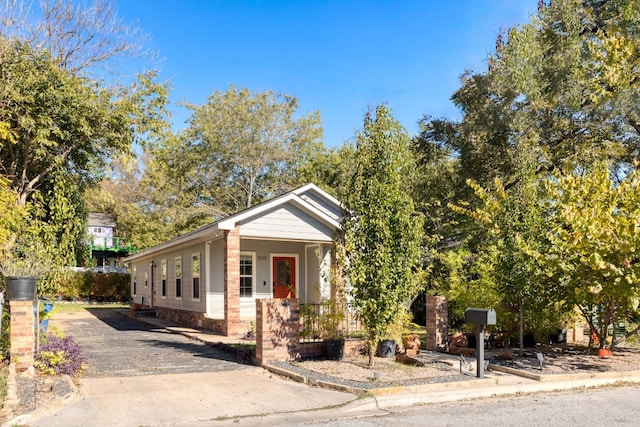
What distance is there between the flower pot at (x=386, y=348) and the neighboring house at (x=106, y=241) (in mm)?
40554

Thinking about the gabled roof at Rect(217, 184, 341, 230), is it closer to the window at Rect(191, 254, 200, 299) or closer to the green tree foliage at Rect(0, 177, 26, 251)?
the window at Rect(191, 254, 200, 299)

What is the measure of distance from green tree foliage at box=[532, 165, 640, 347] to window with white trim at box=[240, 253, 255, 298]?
10010 millimetres

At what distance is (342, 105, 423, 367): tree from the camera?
9.26m

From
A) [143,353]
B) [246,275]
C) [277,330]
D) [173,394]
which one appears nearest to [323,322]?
[277,330]

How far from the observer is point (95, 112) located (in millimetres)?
11086

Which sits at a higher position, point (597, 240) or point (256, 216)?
point (256, 216)

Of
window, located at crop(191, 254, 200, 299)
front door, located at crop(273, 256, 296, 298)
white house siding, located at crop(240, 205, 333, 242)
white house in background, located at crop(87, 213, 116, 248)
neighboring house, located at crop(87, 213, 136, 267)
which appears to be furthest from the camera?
white house in background, located at crop(87, 213, 116, 248)

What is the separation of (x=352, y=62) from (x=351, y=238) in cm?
1065

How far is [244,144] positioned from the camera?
113 ft

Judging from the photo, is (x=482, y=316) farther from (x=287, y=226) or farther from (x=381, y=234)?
(x=287, y=226)

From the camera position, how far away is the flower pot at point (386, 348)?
425 inches

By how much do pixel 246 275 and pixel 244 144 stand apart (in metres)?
18.3

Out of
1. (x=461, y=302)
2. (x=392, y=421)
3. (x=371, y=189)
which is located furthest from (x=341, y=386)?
(x=461, y=302)

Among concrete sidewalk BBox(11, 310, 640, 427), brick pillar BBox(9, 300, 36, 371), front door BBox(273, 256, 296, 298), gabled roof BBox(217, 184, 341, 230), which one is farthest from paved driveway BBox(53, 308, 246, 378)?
front door BBox(273, 256, 296, 298)
